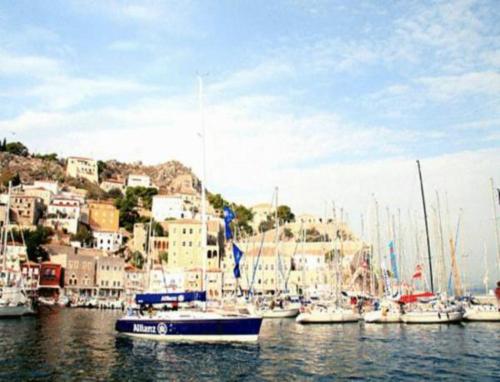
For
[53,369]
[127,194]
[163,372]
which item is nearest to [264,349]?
[163,372]

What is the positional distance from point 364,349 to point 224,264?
77139mm

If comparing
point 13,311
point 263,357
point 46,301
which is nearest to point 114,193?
point 46,301

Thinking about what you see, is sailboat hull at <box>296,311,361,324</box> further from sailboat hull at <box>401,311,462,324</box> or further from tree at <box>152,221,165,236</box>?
tree at <box>152,221,165,236</box>

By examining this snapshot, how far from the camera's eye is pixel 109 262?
105 m

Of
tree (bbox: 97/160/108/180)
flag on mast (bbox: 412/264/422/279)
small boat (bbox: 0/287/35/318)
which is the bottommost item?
small boat (bbox: 0/287/35/318)

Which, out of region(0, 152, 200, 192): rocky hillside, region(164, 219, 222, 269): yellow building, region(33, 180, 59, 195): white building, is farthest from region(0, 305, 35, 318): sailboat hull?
region(0, 152, 200, 192): rocky hillside

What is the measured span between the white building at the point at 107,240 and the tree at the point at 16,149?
7096 centimetres

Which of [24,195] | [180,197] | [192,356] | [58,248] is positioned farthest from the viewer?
[180,197]

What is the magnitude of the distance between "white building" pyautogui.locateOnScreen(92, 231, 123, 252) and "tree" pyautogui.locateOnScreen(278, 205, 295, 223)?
49884 millimetres

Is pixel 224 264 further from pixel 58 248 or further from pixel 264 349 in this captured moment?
pixel 264 349

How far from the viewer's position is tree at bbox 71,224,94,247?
4599 inches

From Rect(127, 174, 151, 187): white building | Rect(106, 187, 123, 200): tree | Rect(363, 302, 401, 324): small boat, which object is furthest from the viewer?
Rect(127, 174, 151, 187): white building

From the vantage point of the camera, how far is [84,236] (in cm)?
11806

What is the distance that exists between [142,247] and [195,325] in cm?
9518
